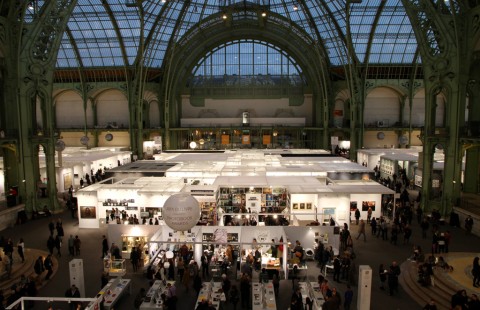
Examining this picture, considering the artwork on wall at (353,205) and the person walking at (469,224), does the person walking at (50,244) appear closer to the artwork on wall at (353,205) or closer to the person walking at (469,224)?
the artwork on wall at (353,205)

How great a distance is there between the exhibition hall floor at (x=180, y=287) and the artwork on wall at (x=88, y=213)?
0.81 meters

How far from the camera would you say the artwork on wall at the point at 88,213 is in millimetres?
22656

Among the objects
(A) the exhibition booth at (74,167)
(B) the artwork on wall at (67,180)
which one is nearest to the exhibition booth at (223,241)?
(A) the exhibition booth at (74,167)

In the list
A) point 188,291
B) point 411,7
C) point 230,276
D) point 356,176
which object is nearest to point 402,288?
point 230,276

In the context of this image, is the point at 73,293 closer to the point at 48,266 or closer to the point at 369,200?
the point at 48,266

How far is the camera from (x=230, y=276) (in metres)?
15.7

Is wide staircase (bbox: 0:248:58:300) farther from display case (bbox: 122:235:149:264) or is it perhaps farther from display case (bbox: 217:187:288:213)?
display case (bbox: 217:187:288:213)

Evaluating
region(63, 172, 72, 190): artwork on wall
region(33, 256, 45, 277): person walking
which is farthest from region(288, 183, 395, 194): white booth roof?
region(63, 172, 72, 190): artwork on wall

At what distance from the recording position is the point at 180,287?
1498 cm

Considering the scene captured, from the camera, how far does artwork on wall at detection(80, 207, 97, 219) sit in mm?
22656

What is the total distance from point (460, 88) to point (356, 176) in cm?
846

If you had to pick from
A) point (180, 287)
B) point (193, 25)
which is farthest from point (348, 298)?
point (193, 25)

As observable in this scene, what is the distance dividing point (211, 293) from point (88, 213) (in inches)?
481

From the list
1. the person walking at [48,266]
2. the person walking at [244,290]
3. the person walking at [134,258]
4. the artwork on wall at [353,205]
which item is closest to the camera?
the person walking at [244,290]
